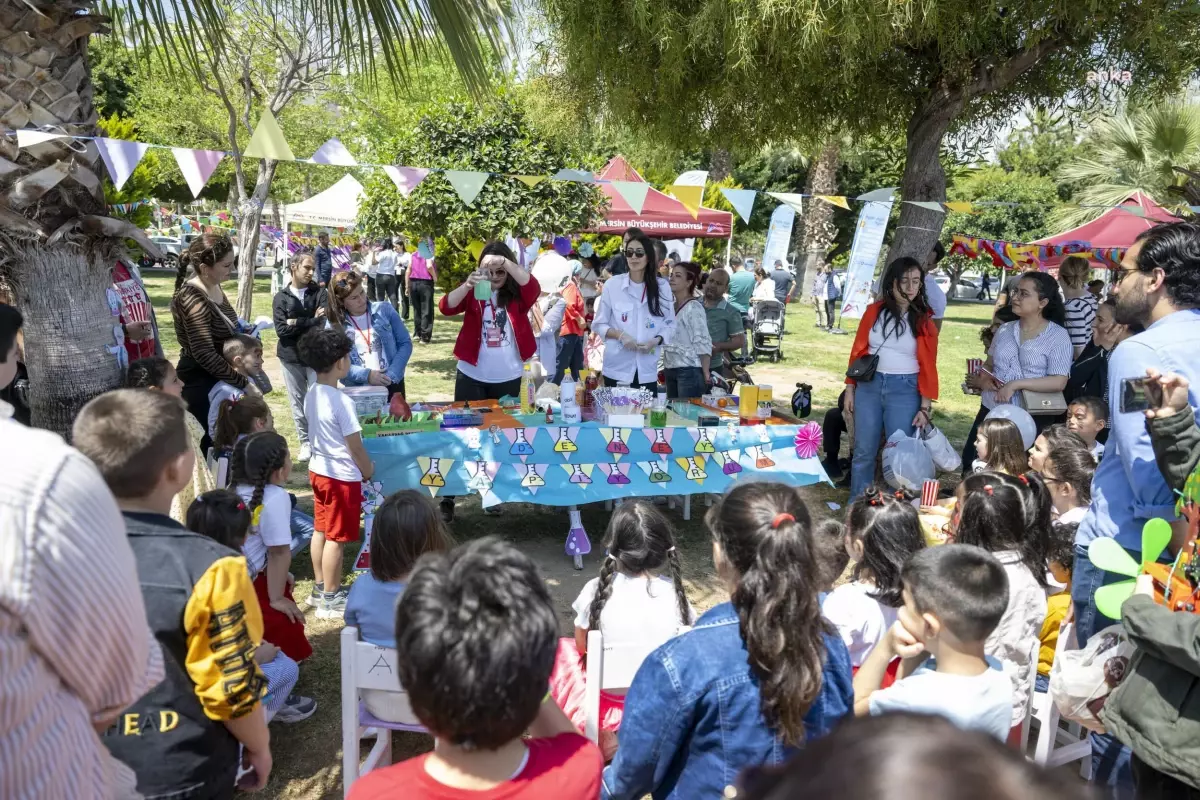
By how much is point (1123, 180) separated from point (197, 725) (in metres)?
20.7

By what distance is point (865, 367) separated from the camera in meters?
5.45

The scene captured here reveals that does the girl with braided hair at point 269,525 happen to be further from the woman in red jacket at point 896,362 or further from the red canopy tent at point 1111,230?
the red canopy tent at point 1111,230

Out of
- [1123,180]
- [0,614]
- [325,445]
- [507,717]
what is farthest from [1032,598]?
[1123,180]

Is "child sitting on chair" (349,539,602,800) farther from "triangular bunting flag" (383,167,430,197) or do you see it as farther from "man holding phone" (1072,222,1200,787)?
"triangular bunting flag" (383,167,430,197)

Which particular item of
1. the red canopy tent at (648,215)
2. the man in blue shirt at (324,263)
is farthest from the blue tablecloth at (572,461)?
the man in blue shirt at (324,263)

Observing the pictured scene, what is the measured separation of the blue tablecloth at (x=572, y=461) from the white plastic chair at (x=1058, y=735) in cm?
235

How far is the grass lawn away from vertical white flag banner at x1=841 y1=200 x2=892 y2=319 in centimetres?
149

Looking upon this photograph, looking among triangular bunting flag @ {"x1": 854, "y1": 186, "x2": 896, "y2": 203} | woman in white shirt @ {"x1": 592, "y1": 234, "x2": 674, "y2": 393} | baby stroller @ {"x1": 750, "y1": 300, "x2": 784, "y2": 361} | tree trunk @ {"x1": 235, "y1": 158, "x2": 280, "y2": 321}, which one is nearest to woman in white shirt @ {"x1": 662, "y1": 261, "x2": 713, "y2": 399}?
woman in white shirt @ {"x1": 592, "y1": 234, "x2": 674, "y2": 393}

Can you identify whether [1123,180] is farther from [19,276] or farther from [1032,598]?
[19,276]

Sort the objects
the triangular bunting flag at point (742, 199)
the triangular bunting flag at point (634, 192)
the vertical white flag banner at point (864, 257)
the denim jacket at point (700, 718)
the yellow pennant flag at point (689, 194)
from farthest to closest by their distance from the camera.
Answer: the yellow pennant flag at point (689, 194)
the triangular bunting flag at point (742, 199)
the vertical white flag banner at point (864, 257)
the triangular bunting flag at point (634, 192)
the denim jacket at point (700, 718)

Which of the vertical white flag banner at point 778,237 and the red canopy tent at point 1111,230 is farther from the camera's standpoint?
the red canopy tent at point 1111,230

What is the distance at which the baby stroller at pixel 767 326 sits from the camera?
13.5 metres

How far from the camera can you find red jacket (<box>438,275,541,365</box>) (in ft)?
18.2

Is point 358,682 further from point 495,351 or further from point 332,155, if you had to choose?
point 332,155
